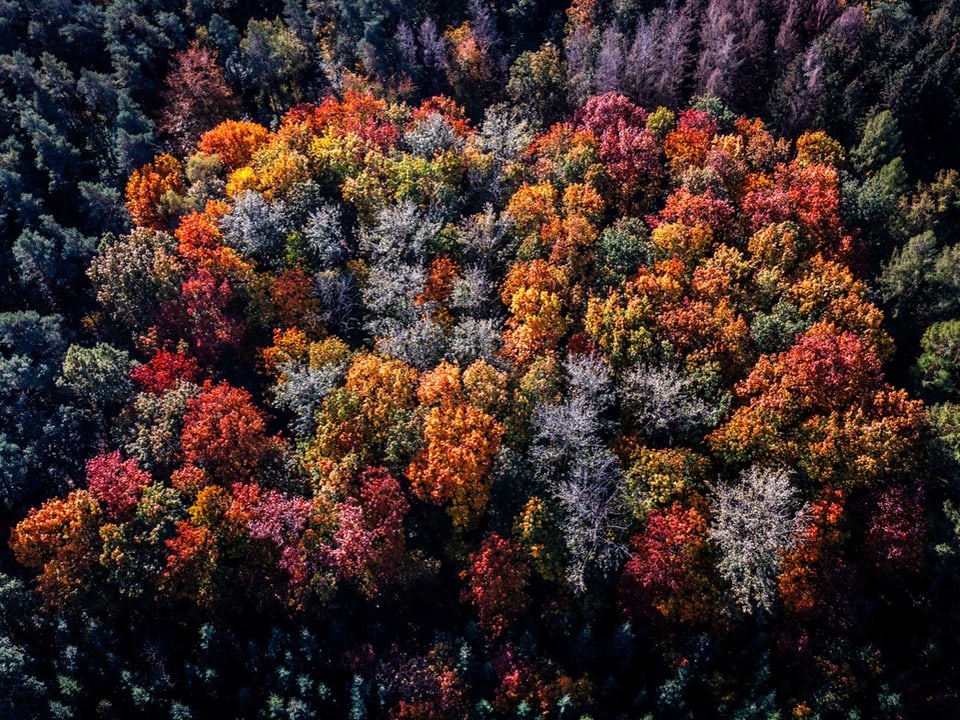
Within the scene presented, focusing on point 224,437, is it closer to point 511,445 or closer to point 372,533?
point 372,533

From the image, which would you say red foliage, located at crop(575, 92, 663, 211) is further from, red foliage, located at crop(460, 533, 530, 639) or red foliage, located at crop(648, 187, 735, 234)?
red foliage, located at crop(460, 533, 530, 639)

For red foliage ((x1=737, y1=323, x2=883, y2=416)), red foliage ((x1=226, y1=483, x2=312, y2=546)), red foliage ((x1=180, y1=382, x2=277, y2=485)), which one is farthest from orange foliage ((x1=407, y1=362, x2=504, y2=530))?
red foliage ((x1=737, y1=323, x2=883, y2=416))

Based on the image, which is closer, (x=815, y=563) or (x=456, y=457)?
(x=815, y=563)

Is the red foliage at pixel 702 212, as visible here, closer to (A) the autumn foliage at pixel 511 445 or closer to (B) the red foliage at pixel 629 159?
(A) the autumn foliage at pixel 511 445

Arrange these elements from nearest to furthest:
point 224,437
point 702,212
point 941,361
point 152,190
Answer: point 224,437 → point 941,361 → point 702,212 → point 152,190

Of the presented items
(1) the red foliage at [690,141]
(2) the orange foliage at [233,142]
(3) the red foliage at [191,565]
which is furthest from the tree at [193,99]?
(1) the red foliage at [690,141]

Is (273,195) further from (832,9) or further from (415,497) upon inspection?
(832,9)

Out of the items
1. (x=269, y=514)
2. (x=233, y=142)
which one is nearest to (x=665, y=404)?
(x=269, y=514)
